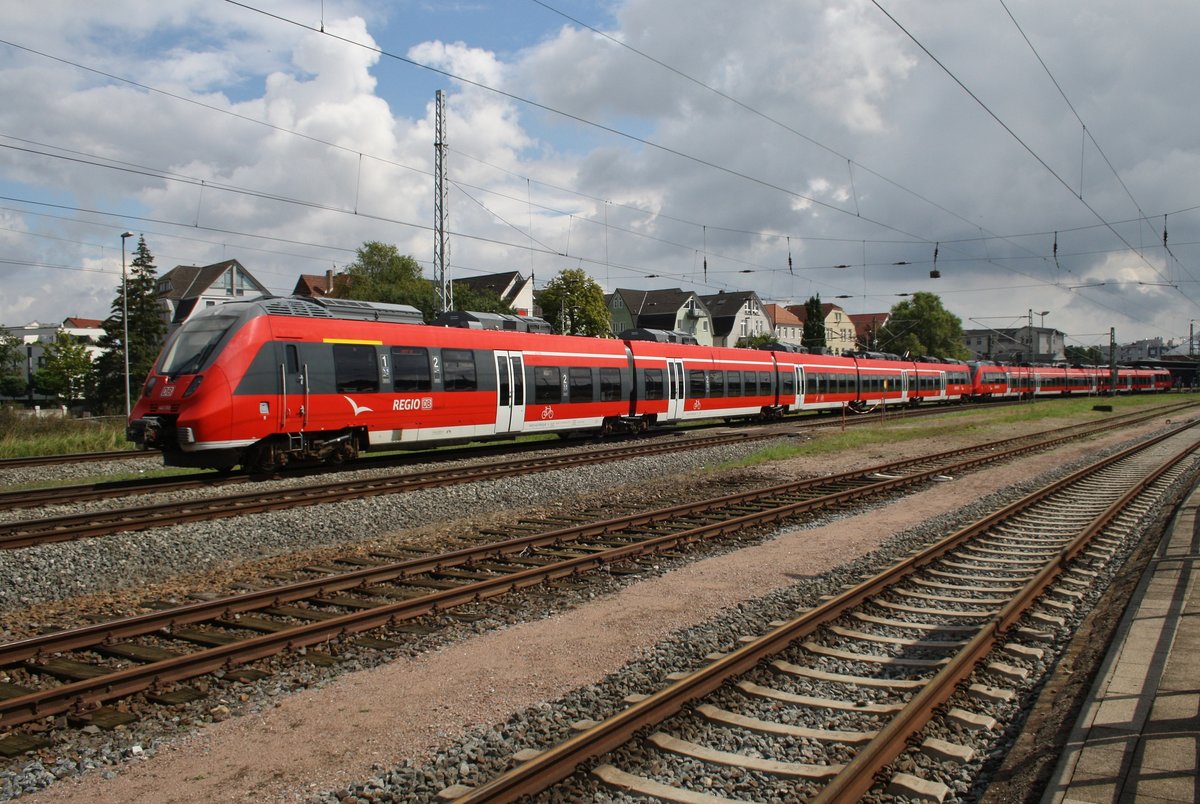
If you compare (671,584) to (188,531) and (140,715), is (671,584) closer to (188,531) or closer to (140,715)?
(140,715)

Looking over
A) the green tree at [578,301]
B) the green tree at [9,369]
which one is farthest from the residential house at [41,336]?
the green tree at [578,301]

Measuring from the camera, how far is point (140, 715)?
5.84m

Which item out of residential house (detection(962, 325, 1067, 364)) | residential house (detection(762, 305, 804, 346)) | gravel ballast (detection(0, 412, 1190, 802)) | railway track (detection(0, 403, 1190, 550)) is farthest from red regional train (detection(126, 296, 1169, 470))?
residential house (detection(962, 325, 1067, 364))

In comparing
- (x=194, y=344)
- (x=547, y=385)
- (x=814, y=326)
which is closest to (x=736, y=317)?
(x=814, y=326)

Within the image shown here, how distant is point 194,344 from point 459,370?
241 inches

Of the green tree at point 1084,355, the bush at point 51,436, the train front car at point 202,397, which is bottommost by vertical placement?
the bush at point 51,436

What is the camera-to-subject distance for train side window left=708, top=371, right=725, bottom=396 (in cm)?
3209

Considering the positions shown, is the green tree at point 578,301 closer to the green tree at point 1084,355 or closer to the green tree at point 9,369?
the green tree at point 9,369

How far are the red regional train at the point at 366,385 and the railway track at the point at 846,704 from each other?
1174 cm

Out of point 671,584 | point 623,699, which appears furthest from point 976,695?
point 671,584

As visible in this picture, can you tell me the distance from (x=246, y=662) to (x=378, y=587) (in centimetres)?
Result: 240

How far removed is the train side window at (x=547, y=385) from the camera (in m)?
22.9

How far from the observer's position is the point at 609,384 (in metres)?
26.1

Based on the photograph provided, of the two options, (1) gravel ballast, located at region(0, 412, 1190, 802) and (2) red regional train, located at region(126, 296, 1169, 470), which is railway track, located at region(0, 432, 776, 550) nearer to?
(2) red regional train, located at region(126, 296, 1169, 470)
